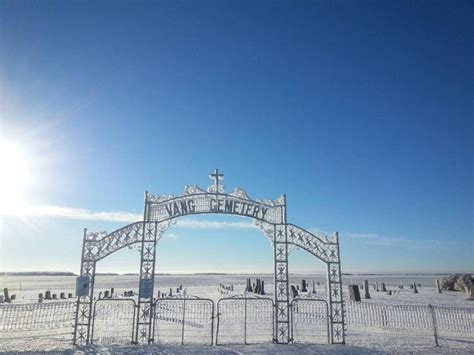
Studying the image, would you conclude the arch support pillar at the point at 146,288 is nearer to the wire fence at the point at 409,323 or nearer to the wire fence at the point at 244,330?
the wire fence at the point at 244,330

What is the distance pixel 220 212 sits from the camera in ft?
36.7

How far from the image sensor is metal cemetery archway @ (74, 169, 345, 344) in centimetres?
1042

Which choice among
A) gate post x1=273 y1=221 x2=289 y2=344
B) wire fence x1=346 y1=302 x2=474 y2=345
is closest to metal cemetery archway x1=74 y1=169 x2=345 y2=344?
gate post x1=273 y1=221 x2=289 y2=344

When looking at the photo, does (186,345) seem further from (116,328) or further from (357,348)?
(357,348)

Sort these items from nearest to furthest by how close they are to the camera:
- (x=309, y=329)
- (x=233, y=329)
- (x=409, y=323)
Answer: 1. (x=233, y=329)
2. (x=309, y=329)
3. (x=409, y=323)

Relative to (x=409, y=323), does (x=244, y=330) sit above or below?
above

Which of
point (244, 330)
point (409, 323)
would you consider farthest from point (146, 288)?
point (409, 323)

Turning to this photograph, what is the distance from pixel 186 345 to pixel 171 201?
4.49 metres

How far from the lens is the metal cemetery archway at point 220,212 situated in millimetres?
10422

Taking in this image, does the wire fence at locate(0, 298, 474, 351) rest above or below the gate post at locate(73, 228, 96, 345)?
below

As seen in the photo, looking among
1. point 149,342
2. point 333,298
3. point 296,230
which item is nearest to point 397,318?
point 333,298

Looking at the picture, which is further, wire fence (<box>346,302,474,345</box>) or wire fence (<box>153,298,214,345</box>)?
wire fence (<box>346,302,474,345</box>)

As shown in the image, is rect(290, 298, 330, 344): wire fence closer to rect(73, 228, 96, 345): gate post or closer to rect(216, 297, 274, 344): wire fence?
rect(216, 297, 274, 344): wire fence

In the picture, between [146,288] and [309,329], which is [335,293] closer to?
[309,329]
